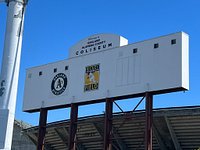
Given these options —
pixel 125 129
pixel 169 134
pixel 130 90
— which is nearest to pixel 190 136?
pixel 169 134

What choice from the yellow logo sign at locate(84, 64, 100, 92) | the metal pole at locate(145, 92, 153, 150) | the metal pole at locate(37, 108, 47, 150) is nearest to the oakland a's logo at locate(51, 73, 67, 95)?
the metal pole at locate(37, 108, 47, 150)

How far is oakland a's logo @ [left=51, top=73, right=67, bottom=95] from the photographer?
47459 mm

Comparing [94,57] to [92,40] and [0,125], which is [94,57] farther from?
[0,125]

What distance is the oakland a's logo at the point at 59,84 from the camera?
156 feet

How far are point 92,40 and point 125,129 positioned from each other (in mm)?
10779

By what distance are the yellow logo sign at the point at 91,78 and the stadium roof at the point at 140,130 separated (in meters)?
3.98

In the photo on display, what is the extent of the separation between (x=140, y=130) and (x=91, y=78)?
863cm

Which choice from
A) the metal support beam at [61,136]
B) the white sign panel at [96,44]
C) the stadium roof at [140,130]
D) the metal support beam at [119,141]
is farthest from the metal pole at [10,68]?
the metal support beam at [61,136]

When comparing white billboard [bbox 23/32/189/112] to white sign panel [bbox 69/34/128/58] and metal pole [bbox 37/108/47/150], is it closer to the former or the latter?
white sign panel [bbox 69/34/128/58]

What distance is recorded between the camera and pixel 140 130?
165 feet

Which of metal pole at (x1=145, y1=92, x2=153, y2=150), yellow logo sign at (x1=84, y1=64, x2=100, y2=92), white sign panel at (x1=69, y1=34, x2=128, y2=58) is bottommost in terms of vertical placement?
metal pole at (x1=145, y1=92, x2=153, y2=150)

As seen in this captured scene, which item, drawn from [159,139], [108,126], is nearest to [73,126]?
[108,126]

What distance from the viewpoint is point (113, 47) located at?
4431cm

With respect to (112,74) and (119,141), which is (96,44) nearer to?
(112,74)
